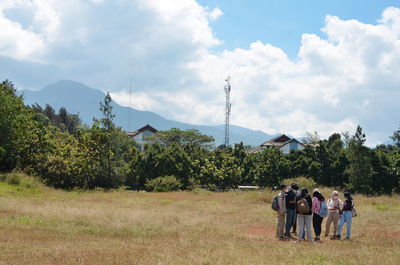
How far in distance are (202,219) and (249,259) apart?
30.6ft

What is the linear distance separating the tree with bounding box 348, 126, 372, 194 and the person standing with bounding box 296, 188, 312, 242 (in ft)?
96.5

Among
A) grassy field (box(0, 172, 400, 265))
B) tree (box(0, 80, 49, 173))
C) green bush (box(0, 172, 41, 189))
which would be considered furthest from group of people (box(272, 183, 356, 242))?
tree (box(0, 80, 49, 173))

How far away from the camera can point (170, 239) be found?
45.6 feet

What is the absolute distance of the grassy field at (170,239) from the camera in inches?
407

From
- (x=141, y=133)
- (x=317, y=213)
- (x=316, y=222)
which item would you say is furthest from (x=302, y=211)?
(x=141, y=133)

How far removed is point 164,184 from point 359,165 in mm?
19520

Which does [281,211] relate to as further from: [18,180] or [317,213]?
[18,180]

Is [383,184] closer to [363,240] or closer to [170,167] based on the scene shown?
[170,167]

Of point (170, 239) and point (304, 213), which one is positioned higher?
point (304, 213)

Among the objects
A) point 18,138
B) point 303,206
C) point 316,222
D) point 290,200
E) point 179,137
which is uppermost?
point 179,137

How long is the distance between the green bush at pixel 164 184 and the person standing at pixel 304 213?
2779 cm

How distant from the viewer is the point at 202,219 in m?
19.5

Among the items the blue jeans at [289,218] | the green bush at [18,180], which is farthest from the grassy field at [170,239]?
the green bush at [18,180]

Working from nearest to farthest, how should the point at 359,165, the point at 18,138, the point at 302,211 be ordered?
1. the point at 302,211
2. the point at 18,138
3. the point at 359,165
